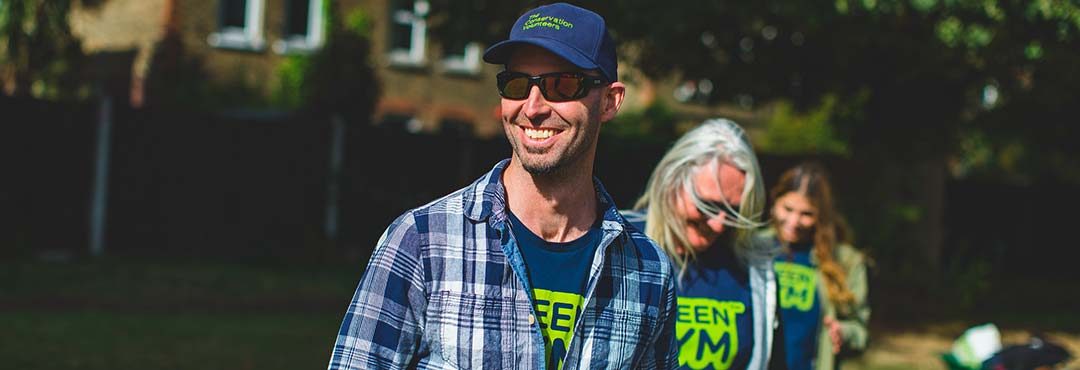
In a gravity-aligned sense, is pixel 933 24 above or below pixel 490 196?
above

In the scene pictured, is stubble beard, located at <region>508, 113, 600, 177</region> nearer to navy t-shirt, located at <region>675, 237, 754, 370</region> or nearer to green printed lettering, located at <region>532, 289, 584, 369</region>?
green printed lettering, located at <region>532, 289, 584, 369</region>

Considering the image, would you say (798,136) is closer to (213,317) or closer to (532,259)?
(213,317)

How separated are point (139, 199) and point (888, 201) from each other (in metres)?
9.11

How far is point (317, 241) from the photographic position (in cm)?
1524

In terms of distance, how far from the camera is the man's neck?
273 centimetres

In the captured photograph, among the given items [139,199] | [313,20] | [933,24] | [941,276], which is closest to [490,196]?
[933,24]

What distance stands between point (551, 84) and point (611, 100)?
9.2 inches

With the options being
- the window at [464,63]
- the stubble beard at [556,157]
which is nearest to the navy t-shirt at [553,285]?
the stubble beard at [556,157]

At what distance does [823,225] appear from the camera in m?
5.93

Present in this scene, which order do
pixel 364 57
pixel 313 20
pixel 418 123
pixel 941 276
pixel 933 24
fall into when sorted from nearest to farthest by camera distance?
pixel 933 24, pixel 941 276, pixel 364 57, pixel 313 20, pixel 418 123

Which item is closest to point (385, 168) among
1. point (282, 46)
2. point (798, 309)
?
point (282, 46)

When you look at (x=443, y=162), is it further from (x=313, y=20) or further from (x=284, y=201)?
(x=313, y=20)

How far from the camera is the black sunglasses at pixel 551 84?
8.86 feet

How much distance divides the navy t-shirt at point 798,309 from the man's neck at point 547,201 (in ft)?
7.46
